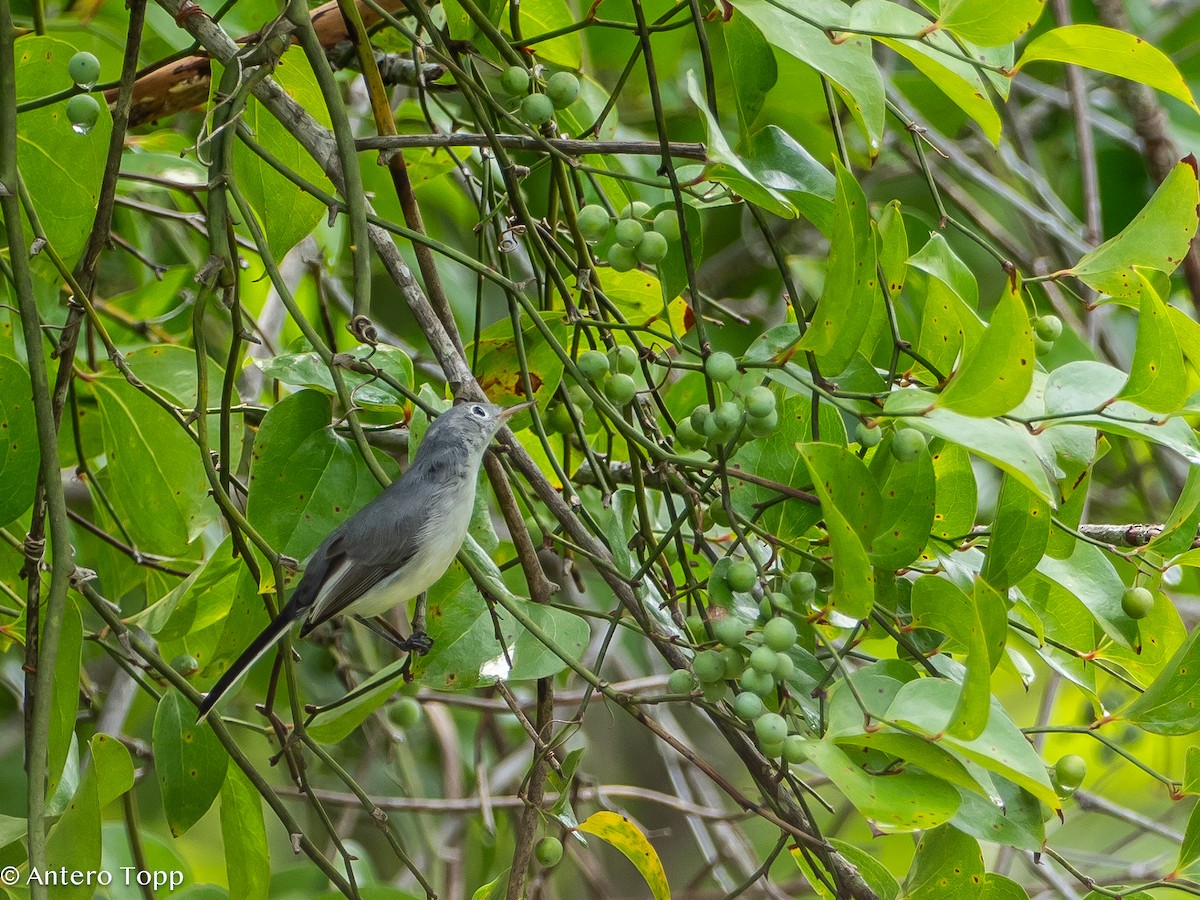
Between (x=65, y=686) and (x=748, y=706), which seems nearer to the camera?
(x=748, y=706)

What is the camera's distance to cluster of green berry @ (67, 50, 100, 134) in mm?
1223

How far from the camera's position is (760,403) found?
1.09 m

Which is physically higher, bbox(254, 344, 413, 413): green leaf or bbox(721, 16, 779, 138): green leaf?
bbox(721, 16, 779, 138): green leaf

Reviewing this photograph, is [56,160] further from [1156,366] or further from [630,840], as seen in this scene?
[1156,366]

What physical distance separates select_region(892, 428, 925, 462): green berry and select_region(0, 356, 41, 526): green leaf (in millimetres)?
903

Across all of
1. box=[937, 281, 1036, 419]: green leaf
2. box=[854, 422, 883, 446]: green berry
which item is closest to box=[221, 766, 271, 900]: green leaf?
box=[854, 422, 883, 446]: green berry

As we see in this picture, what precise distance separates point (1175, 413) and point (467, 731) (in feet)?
7.53

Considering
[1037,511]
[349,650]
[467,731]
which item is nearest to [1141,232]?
[1037,511]

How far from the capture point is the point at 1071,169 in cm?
325

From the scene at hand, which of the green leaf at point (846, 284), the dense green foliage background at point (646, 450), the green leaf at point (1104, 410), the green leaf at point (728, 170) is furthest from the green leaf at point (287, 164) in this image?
the green leaf at point (1104, 410)

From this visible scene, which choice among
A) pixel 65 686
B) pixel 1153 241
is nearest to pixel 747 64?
pixel 1153 241

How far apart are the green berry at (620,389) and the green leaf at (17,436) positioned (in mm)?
622

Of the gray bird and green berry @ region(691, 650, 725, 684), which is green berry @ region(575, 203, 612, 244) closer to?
the gray bird

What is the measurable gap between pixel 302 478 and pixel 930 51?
0.76 metres
